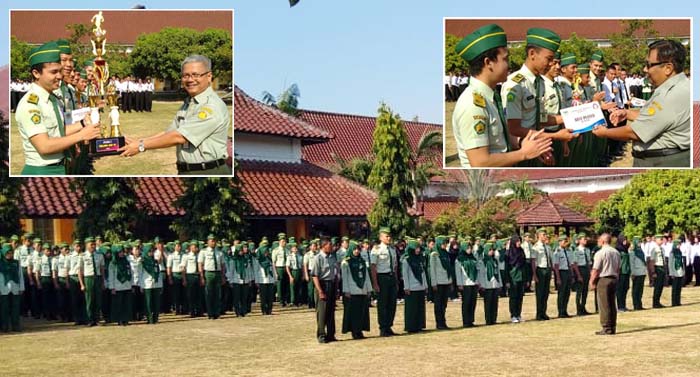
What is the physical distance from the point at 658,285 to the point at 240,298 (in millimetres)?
8631

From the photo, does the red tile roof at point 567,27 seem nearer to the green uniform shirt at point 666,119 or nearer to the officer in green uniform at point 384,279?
the green uniform shirt at point 666,119

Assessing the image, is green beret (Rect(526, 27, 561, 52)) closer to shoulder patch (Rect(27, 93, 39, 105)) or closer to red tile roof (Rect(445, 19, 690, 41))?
red tile roof (Rect(445, 19, 690, 41))

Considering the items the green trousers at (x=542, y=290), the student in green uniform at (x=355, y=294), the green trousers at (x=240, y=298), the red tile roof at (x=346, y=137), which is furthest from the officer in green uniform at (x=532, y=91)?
the red tile roof at (x=346, y=137)

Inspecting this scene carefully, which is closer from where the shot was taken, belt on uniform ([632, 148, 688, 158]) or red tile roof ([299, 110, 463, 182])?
belt on uniform ([632, 148, 688, 158])

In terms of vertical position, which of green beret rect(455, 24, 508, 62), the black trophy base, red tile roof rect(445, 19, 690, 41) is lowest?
the black trophy base

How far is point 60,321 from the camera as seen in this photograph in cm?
2183

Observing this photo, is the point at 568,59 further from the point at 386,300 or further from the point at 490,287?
the point at 386,300

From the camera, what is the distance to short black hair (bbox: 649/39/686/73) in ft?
63.4

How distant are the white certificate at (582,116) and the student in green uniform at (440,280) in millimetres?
3013

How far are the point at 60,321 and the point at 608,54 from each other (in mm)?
11820

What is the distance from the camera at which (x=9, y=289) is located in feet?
62.6

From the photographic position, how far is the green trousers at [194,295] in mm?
21422

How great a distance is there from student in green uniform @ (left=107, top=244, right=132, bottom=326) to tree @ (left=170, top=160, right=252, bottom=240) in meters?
5.71

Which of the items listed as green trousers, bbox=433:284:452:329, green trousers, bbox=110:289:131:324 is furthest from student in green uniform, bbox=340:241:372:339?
green trousers, bbox=110:289:131:324
